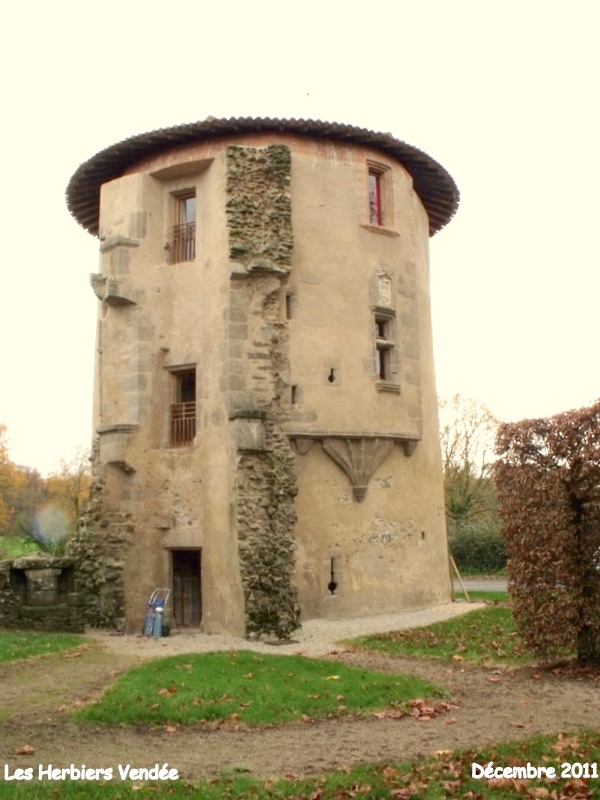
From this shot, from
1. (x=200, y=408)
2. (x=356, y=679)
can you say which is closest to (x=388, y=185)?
(x=200, y=408)

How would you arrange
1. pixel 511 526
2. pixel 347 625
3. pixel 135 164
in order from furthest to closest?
pixel 135 164 < pixel 347 625 < pixel 511 526

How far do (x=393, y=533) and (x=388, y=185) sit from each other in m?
8.49

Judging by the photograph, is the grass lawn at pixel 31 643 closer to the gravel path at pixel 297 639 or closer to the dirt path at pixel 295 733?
the gravel path at pixel 297 639

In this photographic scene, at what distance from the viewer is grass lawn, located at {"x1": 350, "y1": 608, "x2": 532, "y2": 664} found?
12.7 m

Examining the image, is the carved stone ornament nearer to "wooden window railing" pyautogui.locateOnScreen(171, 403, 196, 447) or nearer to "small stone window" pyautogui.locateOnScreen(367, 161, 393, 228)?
"wooden window railing" pyautogui.locateOnScreen(171, 403, 196, 447)

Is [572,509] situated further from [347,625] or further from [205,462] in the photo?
[205,462]

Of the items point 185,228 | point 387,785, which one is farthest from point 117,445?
point 387,785

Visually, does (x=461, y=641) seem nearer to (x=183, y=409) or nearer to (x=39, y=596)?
(x=183, y=409)

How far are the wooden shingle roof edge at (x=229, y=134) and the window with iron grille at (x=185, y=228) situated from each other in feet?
4.13

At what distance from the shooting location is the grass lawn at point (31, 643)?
43.4 ft

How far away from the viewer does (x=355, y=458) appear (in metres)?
17.8

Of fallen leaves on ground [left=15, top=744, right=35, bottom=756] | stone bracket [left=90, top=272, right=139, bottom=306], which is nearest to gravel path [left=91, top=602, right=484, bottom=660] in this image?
fallen leaves on ground [left=15, top=744, right=35, bottom=756]

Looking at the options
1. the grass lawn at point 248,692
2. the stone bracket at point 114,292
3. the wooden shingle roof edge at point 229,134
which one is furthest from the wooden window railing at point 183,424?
the grass lawn at point 248,692

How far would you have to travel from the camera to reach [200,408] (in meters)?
17.3
